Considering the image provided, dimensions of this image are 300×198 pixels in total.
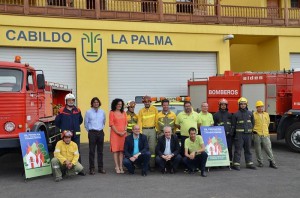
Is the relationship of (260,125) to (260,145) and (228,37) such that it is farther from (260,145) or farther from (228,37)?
(228,37)

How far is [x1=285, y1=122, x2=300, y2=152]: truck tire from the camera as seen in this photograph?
12.0 metres

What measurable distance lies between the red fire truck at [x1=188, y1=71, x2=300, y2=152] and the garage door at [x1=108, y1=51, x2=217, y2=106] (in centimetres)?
237

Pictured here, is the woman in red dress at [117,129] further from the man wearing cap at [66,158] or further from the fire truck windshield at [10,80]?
the fire truck windshield at [10,80]

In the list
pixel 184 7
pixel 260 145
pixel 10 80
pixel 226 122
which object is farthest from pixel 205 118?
pixel 184 7

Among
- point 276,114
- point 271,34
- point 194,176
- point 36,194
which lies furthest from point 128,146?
point 271,34

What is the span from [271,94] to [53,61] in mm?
8378

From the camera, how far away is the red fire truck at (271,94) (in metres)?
12.2

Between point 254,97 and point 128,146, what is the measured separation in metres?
6.30

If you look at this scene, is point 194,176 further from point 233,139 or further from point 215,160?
point 233,139

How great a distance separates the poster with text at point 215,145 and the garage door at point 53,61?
7.84 metres

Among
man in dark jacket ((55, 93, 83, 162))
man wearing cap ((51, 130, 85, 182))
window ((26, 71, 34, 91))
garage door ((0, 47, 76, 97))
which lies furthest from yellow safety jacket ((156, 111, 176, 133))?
garage door ((0, 47, 76, 97))

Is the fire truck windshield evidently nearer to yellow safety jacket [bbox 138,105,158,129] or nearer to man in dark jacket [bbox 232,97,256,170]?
yellow safety jacket [bbox 138,105,158,129]

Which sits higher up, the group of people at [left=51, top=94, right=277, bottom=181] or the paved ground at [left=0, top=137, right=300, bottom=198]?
the group of people at [left=51, top=94, right=277, bottom=181]

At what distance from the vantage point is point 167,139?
8.89m
